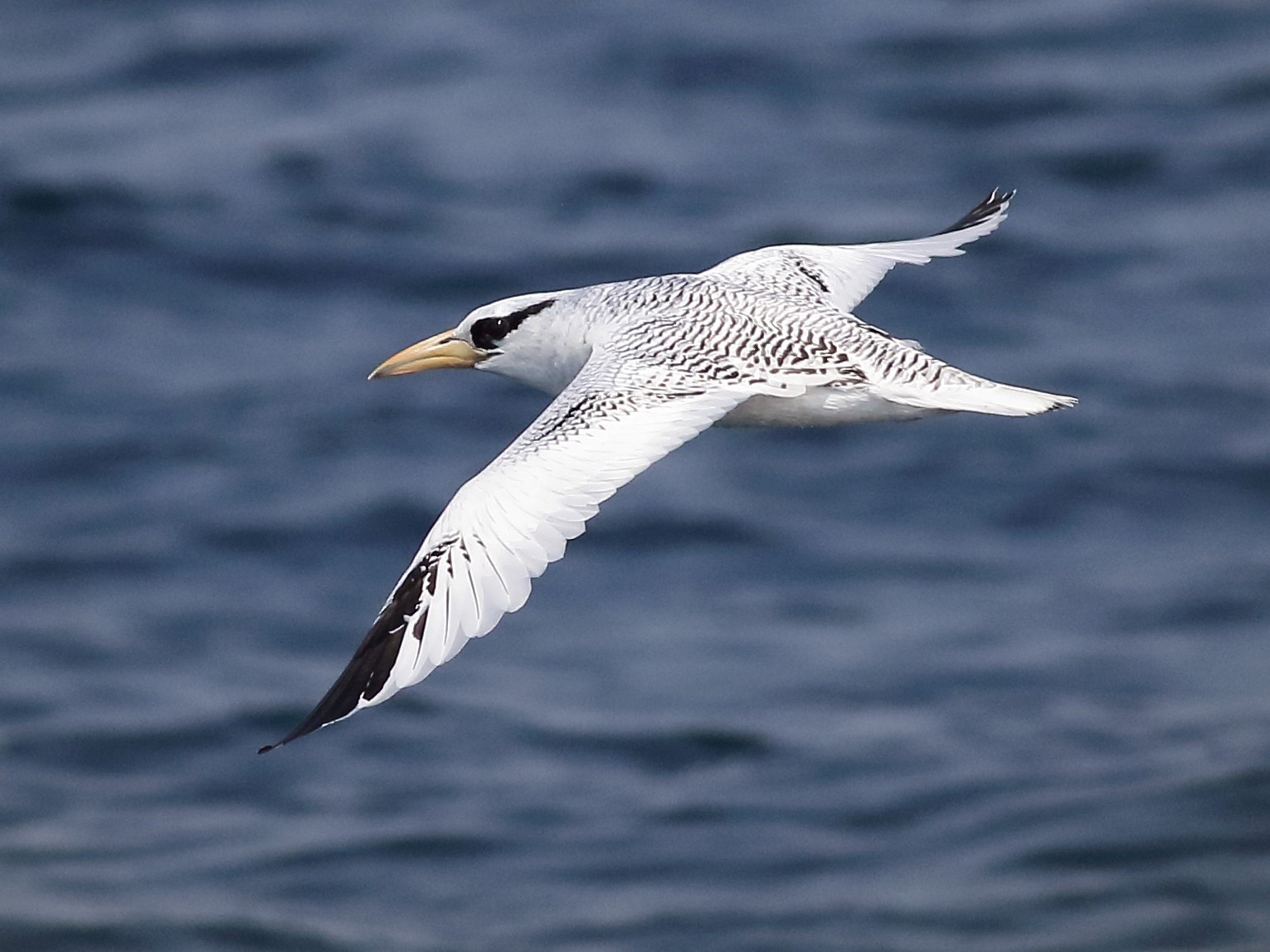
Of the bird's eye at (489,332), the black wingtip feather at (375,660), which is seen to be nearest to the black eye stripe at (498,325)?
the bird's eye at (489,332)

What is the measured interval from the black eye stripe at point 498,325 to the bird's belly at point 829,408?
1647 millimetres

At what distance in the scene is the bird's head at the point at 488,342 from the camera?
12805mm

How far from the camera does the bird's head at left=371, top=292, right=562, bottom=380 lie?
12805mm

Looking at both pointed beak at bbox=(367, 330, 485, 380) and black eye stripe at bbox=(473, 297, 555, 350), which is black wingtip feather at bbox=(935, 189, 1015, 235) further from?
pointed beak at bbox=(367, 330, 485, 380)

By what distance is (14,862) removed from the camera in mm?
20109

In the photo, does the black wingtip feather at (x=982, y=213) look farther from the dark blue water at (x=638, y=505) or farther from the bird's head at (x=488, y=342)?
the dark blue water at (x=638, y=505)

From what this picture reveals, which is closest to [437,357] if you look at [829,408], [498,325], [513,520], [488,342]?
[488,342]

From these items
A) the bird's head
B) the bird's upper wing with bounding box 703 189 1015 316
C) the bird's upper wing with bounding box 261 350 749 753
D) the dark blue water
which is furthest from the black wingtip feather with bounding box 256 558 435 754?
the dark blue water

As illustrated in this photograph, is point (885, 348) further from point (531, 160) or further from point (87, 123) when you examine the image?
point (87, 123)

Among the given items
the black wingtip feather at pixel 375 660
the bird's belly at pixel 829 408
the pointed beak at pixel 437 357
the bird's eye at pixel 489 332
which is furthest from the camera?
the pointed beak at pixel 437 357

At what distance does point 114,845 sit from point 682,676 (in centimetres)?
595

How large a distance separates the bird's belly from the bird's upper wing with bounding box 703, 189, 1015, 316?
1226mm

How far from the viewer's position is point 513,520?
1022 centimetres

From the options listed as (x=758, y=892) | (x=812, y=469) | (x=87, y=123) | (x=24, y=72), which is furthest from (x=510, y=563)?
(x=24, y=72)
